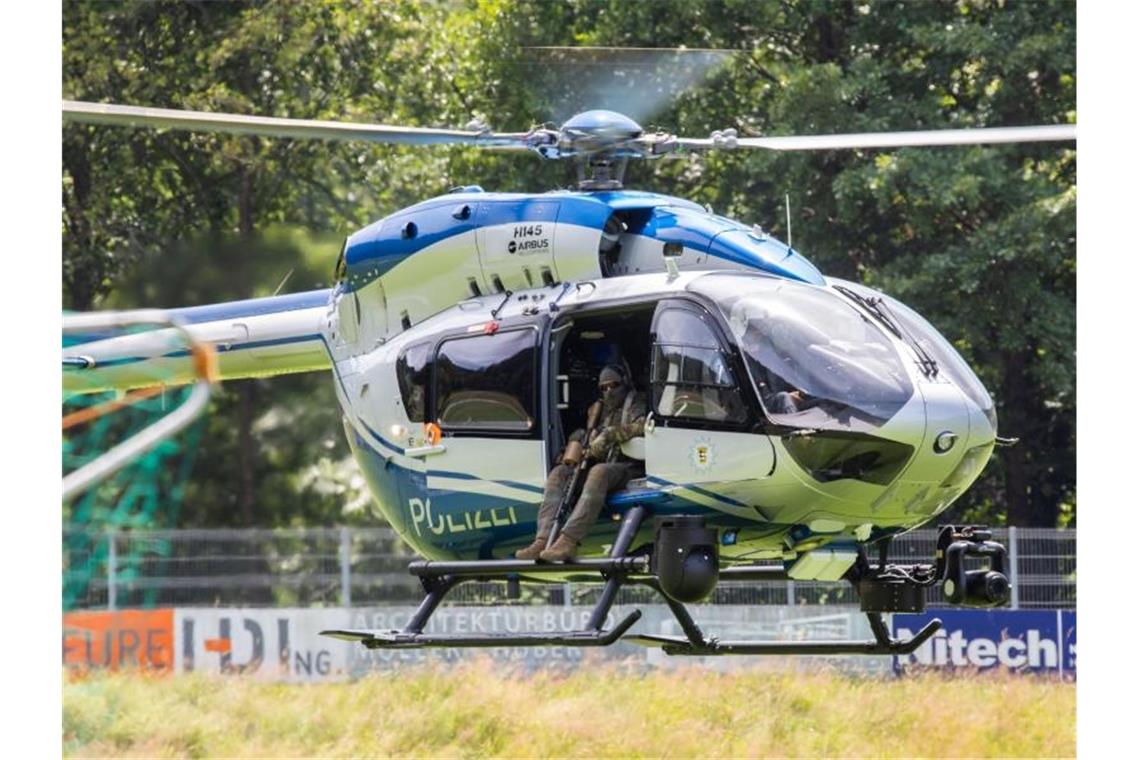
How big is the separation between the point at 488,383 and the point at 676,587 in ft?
5.93

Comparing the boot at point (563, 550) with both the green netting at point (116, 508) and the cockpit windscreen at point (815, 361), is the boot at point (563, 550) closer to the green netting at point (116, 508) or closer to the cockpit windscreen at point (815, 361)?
the cockpit windscreen at point (815, 361)

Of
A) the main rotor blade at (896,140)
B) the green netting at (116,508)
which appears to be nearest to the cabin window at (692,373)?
the main rotor blade at (896,140)

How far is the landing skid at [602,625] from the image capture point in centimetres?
1071

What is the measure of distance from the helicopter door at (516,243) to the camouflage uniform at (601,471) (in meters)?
0.95

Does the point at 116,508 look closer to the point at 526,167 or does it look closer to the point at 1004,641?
the point at 1004,641

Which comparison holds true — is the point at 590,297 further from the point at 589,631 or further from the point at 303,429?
the point at 303,429

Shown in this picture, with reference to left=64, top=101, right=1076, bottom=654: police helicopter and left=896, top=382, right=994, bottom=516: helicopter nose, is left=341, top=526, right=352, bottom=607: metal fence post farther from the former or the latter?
left=896, top=382, right=994, bottom=516: helicopter nose

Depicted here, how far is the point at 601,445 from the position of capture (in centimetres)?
1115

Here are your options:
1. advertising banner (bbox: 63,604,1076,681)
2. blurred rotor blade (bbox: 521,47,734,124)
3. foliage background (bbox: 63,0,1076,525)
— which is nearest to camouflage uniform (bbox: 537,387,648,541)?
blurred rotor blade (bbox: 521,47,734,124)

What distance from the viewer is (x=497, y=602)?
2125 cm

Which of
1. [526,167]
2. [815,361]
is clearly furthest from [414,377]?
[526,167]

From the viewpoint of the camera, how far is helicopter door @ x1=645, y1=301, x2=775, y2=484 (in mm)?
10430

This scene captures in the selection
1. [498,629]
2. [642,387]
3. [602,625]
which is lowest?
[498,629]
